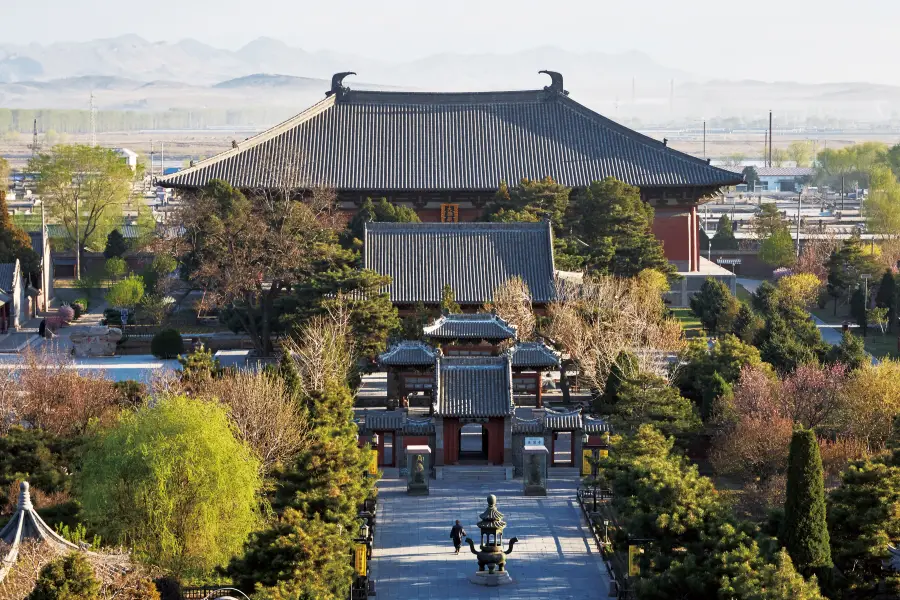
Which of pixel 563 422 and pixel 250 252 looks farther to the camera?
pixel 250 252

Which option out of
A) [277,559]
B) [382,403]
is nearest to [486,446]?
[382,403]

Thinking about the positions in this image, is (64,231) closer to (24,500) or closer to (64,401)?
(64,401)

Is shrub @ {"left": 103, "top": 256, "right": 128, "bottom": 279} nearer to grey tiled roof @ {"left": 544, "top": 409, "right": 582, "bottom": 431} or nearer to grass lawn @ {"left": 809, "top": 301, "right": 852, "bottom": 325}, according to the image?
grass lawn @ {"left": 809, "top": 301, "right": 852, "bottom": 325}

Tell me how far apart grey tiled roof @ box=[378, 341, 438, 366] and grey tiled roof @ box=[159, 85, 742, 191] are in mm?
20846

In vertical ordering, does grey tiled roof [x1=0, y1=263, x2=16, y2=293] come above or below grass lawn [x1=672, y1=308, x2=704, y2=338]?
above

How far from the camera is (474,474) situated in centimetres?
3203

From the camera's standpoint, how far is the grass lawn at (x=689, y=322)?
46281mm

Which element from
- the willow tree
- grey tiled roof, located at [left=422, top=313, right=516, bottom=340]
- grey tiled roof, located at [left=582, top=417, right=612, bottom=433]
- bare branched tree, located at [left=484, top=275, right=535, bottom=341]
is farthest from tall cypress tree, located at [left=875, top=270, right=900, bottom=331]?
the willow tree

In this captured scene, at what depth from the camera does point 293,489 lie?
24.4m

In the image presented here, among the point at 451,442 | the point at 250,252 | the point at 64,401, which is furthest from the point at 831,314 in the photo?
the point at 64,401

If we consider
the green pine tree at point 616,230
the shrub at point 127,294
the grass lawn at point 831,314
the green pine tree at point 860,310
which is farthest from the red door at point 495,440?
the grass lawn at point 831,314

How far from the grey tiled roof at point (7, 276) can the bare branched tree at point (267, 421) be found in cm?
2086

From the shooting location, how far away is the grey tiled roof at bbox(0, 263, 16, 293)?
47.5 meters

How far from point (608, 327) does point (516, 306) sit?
10.6ft
